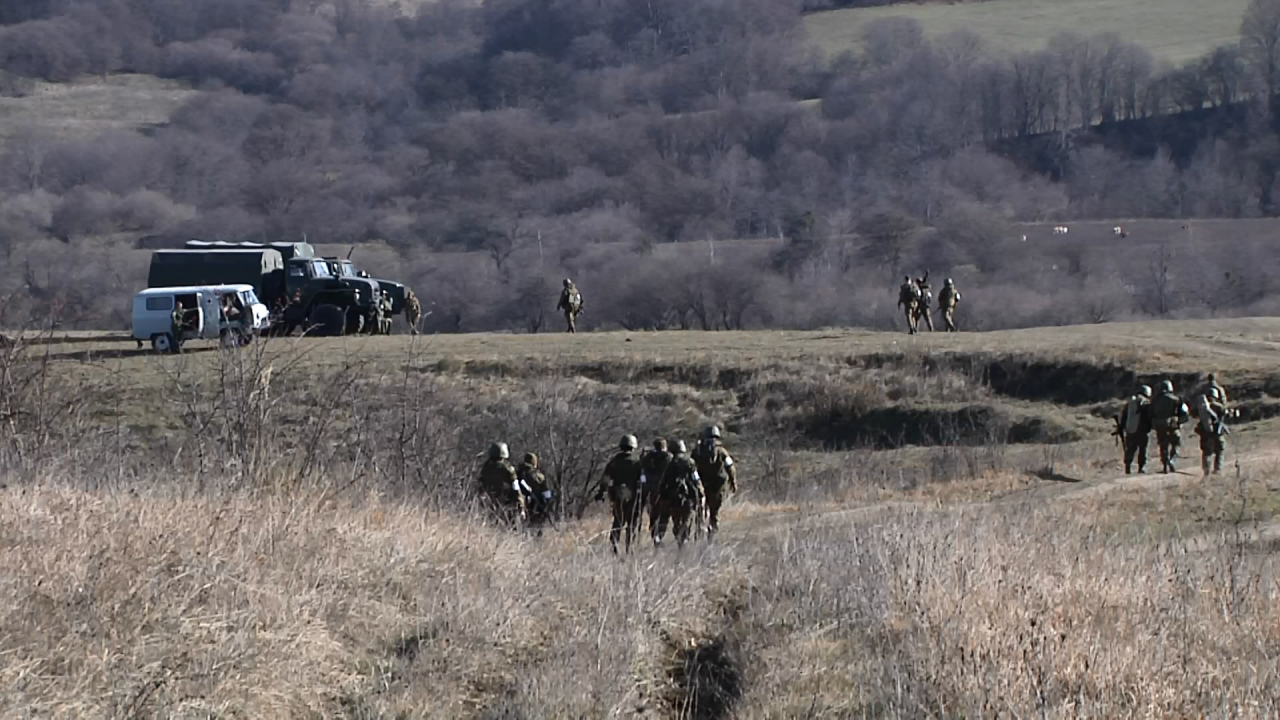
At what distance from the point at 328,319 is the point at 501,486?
23.0 m

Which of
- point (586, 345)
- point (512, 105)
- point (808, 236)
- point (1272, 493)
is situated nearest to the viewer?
point (1272, 493)

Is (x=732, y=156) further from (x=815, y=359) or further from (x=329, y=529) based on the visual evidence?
(x=329, y=529)

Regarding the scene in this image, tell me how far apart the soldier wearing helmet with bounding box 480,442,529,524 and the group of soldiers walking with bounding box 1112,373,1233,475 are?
378 inches

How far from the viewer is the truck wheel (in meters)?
→ 37.1

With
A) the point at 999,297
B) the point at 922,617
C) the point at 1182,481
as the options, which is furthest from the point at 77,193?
the point at 922,617

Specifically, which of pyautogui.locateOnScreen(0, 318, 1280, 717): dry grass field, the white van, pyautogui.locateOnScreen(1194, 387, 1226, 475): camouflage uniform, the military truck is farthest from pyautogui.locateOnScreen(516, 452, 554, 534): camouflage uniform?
the military truck

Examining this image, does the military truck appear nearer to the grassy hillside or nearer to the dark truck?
the dark truck

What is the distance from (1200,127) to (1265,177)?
8537mm

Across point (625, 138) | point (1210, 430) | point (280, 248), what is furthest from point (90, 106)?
point (1210, 430)

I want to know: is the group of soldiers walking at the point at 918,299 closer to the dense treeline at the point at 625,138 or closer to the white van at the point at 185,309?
the white van at the point at 185,309

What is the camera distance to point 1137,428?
21.0 metres

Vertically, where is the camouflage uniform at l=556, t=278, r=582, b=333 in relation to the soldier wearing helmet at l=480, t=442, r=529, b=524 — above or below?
above

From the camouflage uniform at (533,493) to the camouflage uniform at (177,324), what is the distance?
18481mm

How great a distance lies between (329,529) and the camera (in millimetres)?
10328
